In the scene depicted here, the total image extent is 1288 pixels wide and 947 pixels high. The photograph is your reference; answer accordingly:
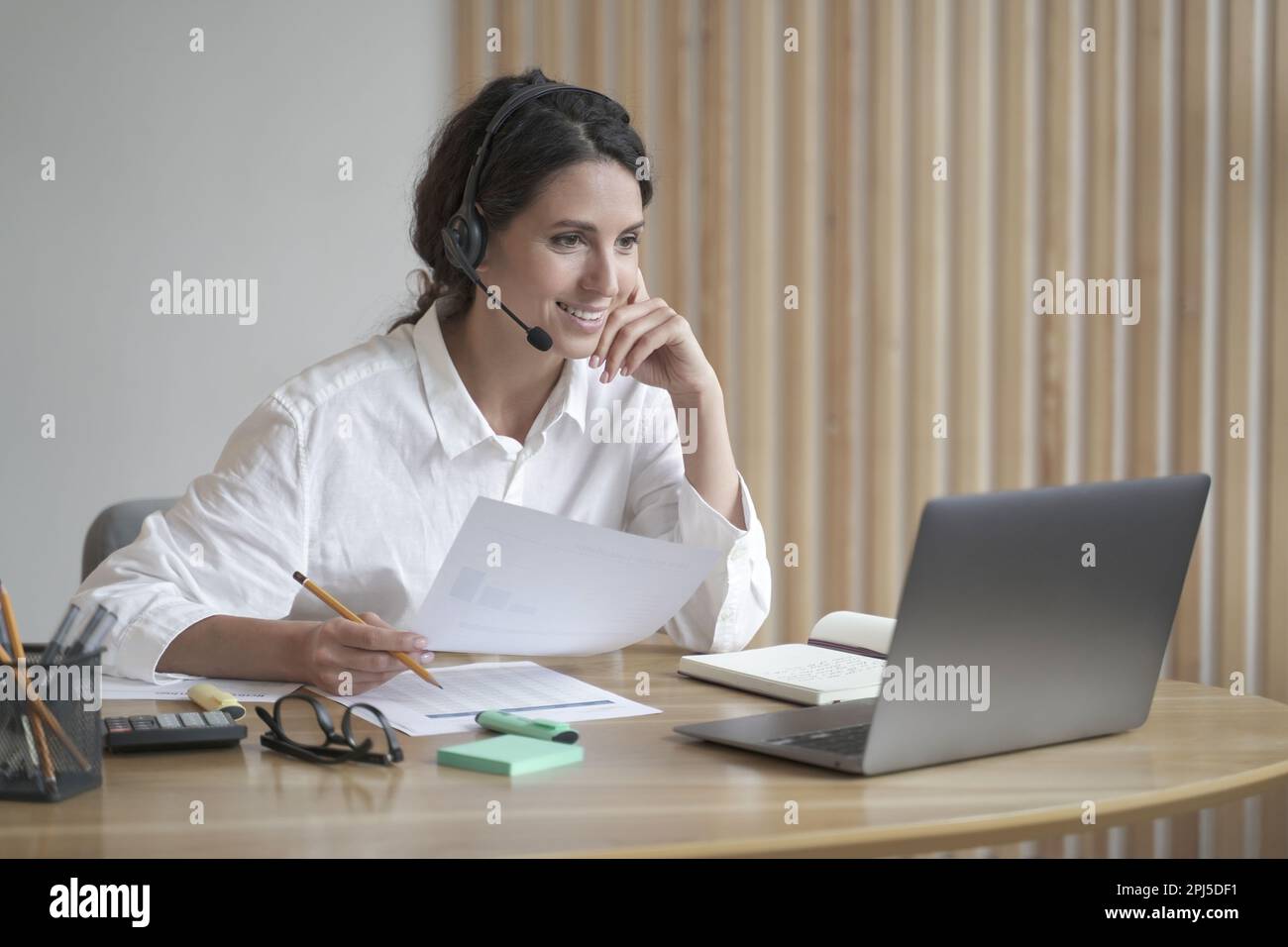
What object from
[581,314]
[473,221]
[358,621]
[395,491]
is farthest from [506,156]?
[358,621]

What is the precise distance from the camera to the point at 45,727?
96 cm

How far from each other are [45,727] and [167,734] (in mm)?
162

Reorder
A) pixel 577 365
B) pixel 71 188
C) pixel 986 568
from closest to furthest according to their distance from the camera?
pixel 986 568 < pixel 577 365 < pixel 71 188

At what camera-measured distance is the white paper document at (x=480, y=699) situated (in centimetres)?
123

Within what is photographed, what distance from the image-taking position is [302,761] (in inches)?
42.6

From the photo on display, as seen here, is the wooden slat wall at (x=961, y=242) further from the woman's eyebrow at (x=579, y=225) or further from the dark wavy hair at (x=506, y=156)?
the woman's eyebrow at (x=579, y=225)

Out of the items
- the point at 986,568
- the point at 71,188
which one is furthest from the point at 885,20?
the point at 986,568

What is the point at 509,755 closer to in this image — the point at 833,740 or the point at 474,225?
the point at 833,740

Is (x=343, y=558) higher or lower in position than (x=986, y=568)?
lower

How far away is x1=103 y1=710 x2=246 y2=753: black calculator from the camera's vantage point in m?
1.11

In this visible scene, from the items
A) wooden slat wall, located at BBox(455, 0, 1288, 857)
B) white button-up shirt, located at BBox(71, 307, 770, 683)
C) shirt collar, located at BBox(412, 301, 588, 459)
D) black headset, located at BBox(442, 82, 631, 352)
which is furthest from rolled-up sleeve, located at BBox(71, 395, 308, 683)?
wooden slat wall, located at BBox(455, 0, 1288, 857)

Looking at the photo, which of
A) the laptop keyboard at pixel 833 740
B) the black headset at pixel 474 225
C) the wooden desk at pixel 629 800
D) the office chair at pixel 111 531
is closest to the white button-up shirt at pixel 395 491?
the black headset at pixel 474 225
